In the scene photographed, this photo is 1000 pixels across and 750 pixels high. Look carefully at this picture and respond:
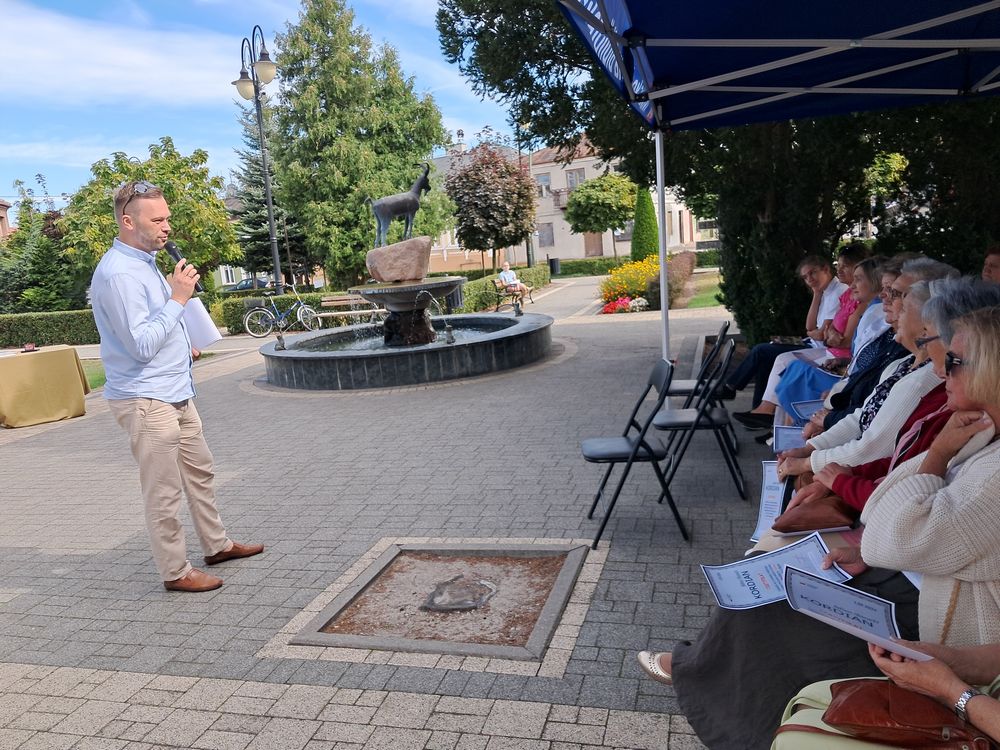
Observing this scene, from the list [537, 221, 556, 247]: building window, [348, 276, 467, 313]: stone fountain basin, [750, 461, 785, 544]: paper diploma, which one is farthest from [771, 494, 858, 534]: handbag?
[537, 221, 556, 247]: building window

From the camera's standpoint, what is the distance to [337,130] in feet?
98.1

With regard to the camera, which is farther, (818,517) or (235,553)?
(235,553)

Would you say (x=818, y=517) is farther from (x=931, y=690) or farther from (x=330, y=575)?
(x=330, y=575)

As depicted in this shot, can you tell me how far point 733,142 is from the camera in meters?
9.70

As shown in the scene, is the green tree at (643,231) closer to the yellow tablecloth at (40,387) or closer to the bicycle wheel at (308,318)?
the bicycle wheel at (308,318)

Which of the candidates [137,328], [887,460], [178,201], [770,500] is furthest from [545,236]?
[887,460]

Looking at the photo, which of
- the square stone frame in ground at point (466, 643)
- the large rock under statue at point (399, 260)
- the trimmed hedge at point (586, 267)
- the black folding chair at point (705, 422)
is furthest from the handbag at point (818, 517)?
the trimmed hedge at point (586, 267)

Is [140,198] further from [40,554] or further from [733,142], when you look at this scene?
[733,142]

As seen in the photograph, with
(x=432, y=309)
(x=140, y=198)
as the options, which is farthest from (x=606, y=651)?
(x=432, y=309)

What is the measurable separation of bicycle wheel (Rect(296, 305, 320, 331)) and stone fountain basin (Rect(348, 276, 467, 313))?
340 inches

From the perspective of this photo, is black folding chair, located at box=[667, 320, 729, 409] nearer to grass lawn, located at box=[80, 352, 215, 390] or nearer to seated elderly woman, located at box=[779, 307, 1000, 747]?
seated elderly woman, located at box=[779, 307, 1000, 747]

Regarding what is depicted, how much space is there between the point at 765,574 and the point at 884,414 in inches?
47.9

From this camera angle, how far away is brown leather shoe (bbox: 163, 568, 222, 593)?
14.7ft

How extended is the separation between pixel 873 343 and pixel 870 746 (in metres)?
3.47
